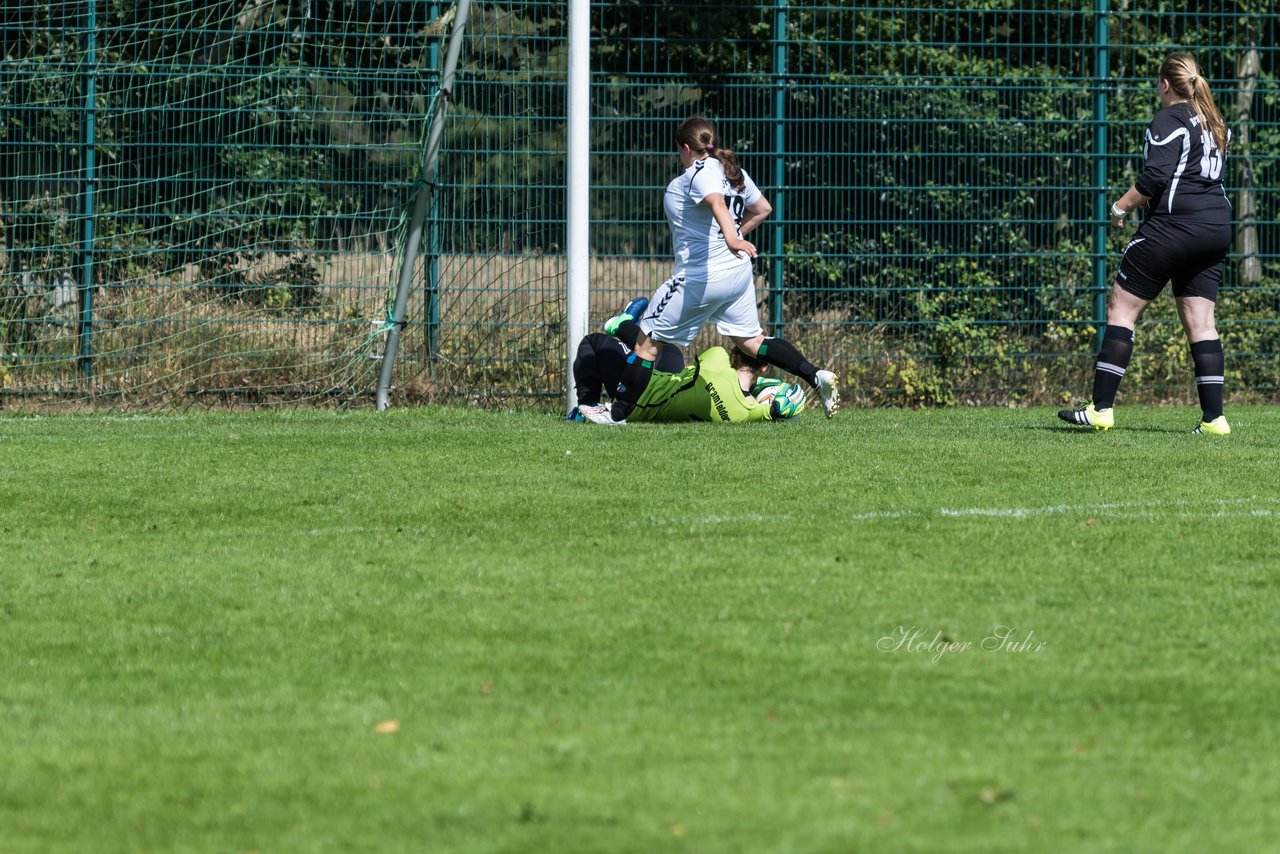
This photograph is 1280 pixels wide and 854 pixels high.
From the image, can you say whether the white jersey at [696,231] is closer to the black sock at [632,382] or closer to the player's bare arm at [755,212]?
the player's bare arm at [755,212]

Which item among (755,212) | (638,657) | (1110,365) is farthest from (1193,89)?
(638,657)

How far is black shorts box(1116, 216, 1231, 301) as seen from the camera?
31.5 feet

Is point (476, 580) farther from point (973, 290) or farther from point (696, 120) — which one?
point (973, 290)

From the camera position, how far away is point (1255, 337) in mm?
12836

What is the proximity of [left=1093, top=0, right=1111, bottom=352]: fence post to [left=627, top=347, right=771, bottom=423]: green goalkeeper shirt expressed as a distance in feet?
11.8

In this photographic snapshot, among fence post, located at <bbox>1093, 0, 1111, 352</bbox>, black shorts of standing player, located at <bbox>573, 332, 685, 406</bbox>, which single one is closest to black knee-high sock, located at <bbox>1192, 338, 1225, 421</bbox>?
fence post, located at <bbox>1093, 0, 1111, 352</bbox>

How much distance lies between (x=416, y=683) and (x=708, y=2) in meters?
8.89

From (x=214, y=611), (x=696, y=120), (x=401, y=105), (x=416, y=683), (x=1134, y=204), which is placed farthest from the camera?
(x=401, y=105)

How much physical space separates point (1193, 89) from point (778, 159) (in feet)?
10.8

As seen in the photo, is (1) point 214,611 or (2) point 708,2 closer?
(1) point 214,611

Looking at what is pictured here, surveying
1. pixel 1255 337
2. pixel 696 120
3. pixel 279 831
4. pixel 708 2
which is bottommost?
Result: pixel 279 831

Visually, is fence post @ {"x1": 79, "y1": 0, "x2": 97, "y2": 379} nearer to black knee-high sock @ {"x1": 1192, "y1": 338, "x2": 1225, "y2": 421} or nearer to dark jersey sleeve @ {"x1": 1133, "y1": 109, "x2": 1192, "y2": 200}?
dark jersey sleeve @ {"x1": 1133, "y1": 109, "x2": 1192, "y2": 200}

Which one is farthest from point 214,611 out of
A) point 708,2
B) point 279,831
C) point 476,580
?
point 708,2

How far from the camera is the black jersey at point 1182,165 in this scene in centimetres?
955
